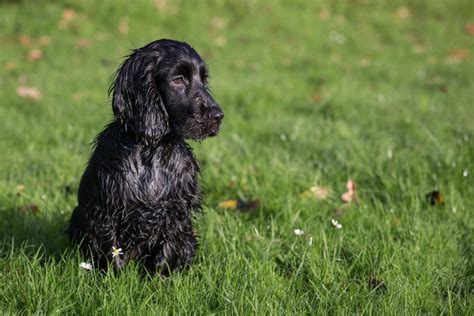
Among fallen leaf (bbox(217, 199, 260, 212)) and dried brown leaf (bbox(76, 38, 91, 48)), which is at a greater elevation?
dried brown leaf (bbox(76, 38, 91, 48))

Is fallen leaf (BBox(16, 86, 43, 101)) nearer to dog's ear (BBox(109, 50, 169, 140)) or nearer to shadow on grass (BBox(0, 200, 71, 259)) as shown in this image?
shadow on grass (BBox(0, 200, 71, 259))

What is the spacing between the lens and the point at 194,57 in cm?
318

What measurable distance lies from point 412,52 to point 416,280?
868 centimetres

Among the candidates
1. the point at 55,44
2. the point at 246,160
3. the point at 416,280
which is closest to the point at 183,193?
the point at 416,280

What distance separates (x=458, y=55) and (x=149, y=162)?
893 cm

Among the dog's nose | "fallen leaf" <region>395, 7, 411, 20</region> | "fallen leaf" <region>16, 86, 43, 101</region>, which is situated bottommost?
"fallen leaf" <region>16, 86, 43, 101</region>

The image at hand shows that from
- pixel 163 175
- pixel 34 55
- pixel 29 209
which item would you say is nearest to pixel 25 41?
pixel 34 55

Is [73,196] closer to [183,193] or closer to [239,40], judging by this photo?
[183,193]

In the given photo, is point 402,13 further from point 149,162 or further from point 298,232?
point 149,162

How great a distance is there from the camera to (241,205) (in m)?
4.24

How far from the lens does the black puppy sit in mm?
3010

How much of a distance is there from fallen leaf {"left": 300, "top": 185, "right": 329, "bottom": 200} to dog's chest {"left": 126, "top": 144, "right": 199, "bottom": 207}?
1329 millimetres

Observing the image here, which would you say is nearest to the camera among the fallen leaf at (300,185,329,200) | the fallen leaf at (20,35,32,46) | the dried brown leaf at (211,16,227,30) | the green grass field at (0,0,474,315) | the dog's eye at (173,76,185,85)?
the green grass field at (0,0,474,315)

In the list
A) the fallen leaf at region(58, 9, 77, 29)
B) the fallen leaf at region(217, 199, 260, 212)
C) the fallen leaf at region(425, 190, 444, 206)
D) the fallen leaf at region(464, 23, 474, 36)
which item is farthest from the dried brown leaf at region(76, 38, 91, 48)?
the fallen leaf at region(464, 23, 474, 36)
